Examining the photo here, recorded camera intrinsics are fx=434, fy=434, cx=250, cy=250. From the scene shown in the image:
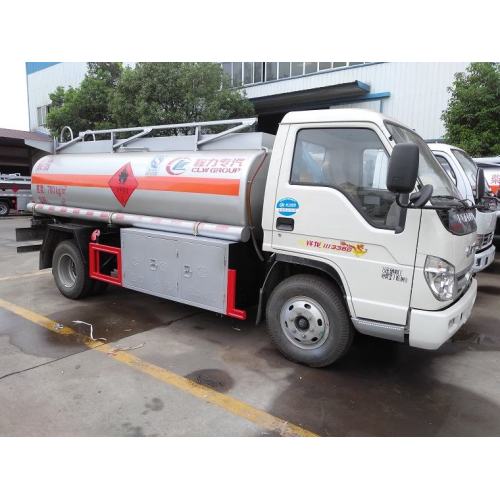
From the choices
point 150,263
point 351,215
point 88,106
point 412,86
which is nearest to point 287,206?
point 351,215

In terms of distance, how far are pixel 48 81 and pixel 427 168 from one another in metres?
33.4

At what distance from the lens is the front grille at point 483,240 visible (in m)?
6.54

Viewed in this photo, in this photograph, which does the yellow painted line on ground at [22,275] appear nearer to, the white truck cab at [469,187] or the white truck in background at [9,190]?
the white truck cab at [469,187]

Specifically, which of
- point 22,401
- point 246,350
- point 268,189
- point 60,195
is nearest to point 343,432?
point 246,350

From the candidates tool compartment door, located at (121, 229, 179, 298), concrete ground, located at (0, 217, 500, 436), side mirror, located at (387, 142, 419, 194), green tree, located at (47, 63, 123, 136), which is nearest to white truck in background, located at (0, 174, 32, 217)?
green tree, located at (47, 63, 123, 136)

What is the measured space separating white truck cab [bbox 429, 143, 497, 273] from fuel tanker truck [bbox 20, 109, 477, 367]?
2.67m

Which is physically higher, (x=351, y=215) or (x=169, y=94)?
(x=169, y=94)

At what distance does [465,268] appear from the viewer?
13.1ft

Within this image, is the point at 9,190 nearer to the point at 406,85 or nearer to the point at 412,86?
the point at 406,85

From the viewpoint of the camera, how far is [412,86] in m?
15.1

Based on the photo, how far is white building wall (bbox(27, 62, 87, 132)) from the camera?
28641mm

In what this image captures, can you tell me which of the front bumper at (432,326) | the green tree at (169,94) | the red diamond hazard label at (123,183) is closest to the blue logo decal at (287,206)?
the front bumper at (432,326)

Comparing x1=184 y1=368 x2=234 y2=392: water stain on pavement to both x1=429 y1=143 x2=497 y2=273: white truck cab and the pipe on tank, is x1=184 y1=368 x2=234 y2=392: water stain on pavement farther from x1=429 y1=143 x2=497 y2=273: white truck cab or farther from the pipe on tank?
x1=429 y1=143 x2=497 y2=273: white truck cab

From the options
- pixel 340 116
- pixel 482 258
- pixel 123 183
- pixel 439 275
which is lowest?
pixel 482 258
